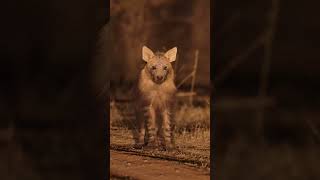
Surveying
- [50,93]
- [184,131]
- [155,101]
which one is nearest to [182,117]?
[184,131]

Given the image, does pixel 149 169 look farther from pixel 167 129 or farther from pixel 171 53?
pixel 171 53

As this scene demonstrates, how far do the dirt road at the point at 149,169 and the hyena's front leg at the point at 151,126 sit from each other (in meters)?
0.42

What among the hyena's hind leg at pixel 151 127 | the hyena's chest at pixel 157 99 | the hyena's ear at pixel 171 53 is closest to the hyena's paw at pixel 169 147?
the hyena's hind leg at pixel 151 127

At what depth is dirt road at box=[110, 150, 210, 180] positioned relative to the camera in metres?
4.77

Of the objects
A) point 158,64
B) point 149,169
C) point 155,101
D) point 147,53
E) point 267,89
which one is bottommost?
point 149,169

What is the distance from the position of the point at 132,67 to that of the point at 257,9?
2.30 metres

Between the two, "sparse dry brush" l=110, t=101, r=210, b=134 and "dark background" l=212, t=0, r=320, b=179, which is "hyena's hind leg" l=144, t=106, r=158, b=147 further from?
"dark background" l=212, t=0, r=320, b=179

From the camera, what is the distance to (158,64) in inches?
213

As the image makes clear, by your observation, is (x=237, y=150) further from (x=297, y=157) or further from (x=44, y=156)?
(x=44, y=156)

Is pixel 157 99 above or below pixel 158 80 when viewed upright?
below

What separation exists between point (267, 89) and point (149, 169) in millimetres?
1310

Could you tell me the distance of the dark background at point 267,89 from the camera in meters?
4.56

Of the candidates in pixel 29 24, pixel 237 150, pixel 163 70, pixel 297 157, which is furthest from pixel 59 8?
pixel 297 157

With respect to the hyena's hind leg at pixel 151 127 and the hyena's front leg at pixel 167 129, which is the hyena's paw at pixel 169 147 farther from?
the hyena's hind leg at pixel 151 127
